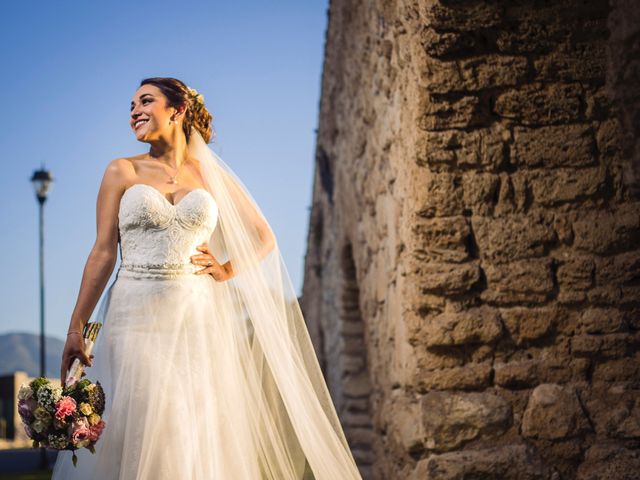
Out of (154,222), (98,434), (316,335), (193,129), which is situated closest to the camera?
(98,434)

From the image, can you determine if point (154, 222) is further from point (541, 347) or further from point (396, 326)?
point (541, 347)

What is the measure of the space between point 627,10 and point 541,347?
1.70 metres

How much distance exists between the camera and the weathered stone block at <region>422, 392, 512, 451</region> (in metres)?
3.34

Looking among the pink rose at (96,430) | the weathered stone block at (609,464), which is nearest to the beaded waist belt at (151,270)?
the pink rose at (96,430)

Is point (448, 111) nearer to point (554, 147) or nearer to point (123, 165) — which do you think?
point (554, 147)

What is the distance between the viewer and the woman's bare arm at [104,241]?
2.80 metres

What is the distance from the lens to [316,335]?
31.7ft

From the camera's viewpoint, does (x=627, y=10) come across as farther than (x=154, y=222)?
Yes

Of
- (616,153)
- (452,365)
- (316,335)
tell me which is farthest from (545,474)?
(316,335)

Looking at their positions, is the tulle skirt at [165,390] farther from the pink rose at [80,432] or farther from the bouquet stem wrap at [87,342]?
the pink rose at [80,432]

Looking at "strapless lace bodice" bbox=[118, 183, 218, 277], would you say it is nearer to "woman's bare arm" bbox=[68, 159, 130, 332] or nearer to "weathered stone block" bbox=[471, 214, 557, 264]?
"woman's bare arm" bbox=[68, 159, 130, 332]

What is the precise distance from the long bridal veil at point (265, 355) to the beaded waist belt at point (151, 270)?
204 mm

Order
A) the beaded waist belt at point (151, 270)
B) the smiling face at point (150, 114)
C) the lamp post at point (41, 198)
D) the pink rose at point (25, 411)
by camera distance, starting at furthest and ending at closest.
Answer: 1. the lamp post at point (41, 198)
2. the smiling face at point (150, 114)
3. the beaded waist belt at point (151, 270)
4. the pink rose at point (25, 411)

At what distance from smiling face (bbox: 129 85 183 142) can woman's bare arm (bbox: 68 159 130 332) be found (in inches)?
6.4
